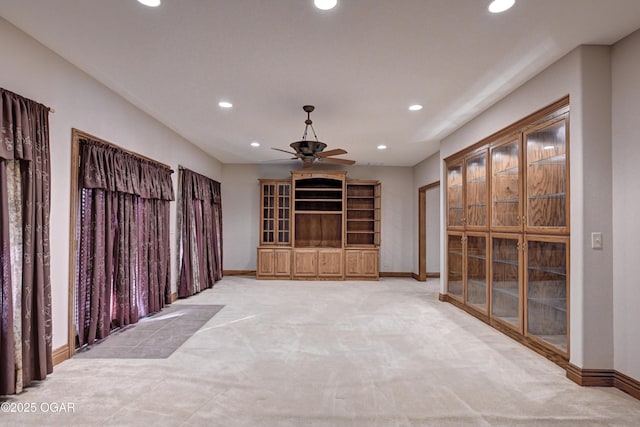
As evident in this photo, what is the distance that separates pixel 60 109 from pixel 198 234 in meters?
3.59

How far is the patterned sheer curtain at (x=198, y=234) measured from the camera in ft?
19.3

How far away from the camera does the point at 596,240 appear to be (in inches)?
108

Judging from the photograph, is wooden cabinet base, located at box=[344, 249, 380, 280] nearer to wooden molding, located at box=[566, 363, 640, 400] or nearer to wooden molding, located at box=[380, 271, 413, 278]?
wooden molding, located at box=[380, 271, 413, 278]

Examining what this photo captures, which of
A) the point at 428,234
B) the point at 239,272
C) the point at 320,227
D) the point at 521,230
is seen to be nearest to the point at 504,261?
the point at 521,230

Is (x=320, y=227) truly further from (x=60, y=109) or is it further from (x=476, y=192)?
(x=60, y=109)

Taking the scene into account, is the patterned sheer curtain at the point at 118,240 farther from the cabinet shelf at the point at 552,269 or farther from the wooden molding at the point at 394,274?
the wooden molding at the point at 394,274

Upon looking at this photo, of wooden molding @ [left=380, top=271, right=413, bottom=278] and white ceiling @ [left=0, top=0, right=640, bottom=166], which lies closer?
white ceiling @ [left=0, top=0, right=640, bottom=166]

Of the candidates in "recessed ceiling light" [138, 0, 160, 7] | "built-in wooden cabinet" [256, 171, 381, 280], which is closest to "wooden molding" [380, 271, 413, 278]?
"built-in wooden cabinet" [256, 171, 381, 280]

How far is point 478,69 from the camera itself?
10.7 ft

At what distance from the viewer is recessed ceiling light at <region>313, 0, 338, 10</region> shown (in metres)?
2.26

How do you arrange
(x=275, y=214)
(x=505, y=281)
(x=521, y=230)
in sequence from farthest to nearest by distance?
(x=275, y=214)
(x=505, y=281)
(x=521, y=230)

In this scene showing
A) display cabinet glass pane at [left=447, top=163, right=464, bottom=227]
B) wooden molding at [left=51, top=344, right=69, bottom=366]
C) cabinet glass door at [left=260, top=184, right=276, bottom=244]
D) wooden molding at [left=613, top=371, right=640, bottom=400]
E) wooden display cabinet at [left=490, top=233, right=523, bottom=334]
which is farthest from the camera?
cabinet glass door at [left=260, top=184, right=276, bottom=244]

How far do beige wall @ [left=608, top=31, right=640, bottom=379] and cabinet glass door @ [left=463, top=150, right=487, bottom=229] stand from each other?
5.58 ft

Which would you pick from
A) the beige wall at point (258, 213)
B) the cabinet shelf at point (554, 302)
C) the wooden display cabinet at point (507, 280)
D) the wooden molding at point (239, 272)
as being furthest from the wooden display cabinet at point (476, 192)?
the wooden molding at point (239, 272)
